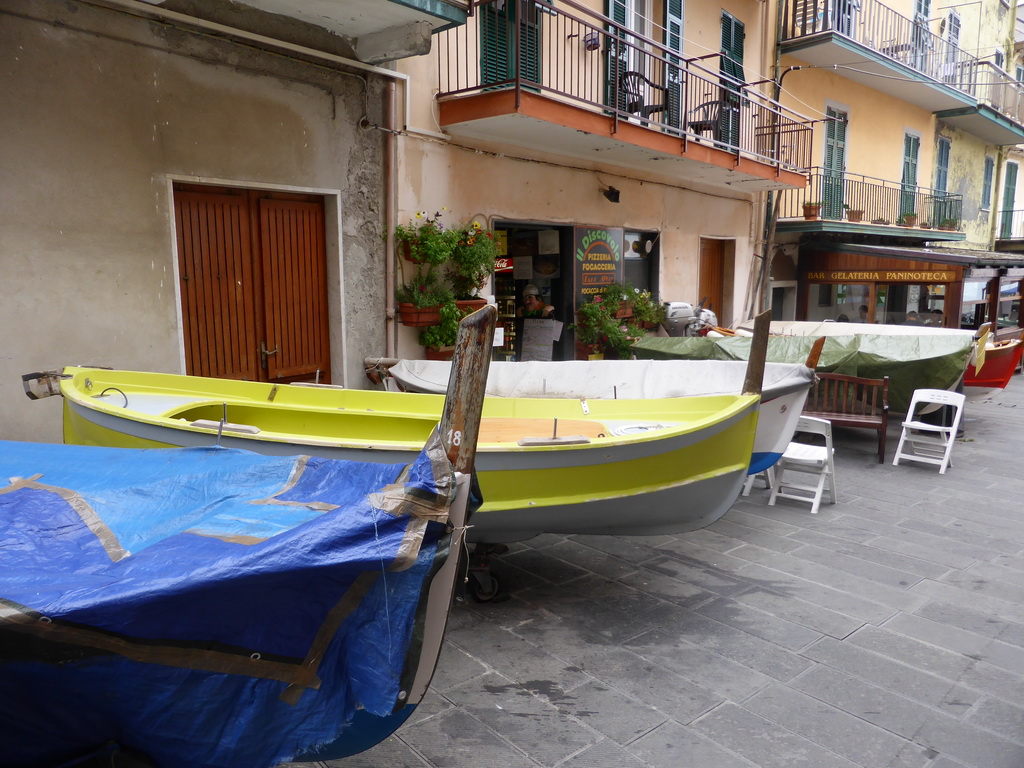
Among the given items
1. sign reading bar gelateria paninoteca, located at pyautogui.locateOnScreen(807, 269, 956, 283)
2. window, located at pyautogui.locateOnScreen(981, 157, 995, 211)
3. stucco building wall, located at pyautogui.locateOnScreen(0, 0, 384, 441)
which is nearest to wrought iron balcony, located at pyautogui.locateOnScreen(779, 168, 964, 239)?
sign reading bar gelateria paninoteca, located at pyautogui.locateOnScreen(807, 269, 956, 283)

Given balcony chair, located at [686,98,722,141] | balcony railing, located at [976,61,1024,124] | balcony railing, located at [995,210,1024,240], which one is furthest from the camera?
balcony railing, located at [995,210,1024,240]

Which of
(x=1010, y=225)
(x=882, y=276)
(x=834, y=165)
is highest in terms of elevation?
(x=834, y=165)

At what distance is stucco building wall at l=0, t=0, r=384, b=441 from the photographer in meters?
5.32

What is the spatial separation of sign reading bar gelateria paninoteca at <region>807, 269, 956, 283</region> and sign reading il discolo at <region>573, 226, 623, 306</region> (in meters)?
5.78

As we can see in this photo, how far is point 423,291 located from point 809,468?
4349 mm

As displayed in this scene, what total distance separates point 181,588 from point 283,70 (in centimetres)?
613

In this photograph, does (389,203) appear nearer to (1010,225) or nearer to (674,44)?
(674,44)

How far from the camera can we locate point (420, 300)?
25.8 ft

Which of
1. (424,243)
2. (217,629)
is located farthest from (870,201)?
(217,629)

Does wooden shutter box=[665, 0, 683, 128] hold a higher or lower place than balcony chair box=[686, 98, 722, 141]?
higher

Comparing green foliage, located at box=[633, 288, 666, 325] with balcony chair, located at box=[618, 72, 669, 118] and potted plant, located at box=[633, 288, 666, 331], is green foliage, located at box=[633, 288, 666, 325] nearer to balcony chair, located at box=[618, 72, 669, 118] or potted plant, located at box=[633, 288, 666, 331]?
potted plant, located at box=[633, 288, 666, 331]

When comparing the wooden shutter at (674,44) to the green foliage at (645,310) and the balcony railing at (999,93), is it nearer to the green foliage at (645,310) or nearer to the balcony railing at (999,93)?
the green foliage at (645,310)

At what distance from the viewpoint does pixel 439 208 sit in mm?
8438

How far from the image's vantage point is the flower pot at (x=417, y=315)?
25.9ft
